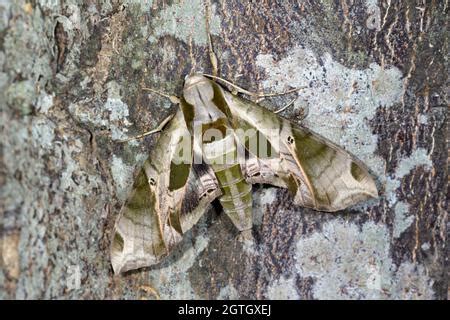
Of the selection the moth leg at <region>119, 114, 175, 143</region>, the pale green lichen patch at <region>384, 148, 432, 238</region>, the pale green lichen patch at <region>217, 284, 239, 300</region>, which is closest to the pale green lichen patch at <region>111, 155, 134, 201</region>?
the moth leg at <region>119, 114, 175, 143</region>

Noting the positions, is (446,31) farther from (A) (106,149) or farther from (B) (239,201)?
(A) (106,149)

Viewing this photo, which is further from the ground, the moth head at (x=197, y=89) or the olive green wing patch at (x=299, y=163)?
the moth head at (x=197, y=89)

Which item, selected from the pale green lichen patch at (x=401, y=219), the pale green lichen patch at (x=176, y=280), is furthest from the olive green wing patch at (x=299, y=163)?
the pale green lichen patch at (x=176, y=280)

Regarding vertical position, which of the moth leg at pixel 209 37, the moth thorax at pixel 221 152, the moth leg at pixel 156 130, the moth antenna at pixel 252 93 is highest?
the moth leg at pixel 209 37

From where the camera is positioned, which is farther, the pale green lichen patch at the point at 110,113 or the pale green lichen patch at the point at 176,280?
the pale green lichen patch at the point at 176,280

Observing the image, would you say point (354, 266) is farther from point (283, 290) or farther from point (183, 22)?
point (183, 22)

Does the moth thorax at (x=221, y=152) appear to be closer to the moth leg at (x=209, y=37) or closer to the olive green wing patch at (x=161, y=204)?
the olive green wing patch at (x=161, y=204)

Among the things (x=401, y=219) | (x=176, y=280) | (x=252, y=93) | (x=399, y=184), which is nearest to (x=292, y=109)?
(x=252, y=93)

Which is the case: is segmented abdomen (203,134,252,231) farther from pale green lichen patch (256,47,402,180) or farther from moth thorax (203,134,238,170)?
pale green lichen patch (256,47,402,180)
